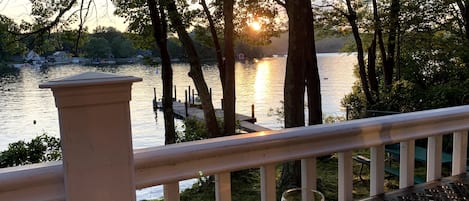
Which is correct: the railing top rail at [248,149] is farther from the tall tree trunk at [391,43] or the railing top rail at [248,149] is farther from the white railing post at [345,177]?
the tall tree trunk at [391,43]

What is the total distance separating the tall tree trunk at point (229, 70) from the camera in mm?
7559

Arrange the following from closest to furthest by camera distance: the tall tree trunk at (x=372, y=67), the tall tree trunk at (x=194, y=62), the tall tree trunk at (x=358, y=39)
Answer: the tall tree trunk at (x=194, y=62) → the tall tree trunk at (x=358, y=39) → the tall tree trunk at (x=372, y=67)

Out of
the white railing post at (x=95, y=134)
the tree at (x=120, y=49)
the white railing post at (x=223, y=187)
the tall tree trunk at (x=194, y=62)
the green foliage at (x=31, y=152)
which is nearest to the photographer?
the white railing post at (x=95, y=134)

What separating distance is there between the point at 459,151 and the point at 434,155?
0.19 meters

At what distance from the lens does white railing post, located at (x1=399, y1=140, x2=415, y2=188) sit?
1.74 metres

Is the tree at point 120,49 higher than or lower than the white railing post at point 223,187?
higher

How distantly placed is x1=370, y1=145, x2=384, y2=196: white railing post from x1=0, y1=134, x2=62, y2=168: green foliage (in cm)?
774

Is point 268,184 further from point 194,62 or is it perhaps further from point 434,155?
point 194,62

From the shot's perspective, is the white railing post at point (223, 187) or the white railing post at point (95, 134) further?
the white railing post at point (223, 187)

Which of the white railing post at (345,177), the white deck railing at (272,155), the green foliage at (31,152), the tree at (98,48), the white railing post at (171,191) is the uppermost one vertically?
the tree at (98,48)

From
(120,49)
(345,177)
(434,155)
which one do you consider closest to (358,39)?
(120,49)

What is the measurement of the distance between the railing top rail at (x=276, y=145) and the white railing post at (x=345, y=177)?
0.23 feet

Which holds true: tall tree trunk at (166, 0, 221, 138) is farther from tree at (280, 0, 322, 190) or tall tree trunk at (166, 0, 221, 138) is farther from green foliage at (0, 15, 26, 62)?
tree at (280, 0, 322, 190)

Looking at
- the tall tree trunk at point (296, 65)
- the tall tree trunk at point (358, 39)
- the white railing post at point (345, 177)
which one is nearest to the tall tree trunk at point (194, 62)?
A: the tall tree trunk at point (296, 65)
